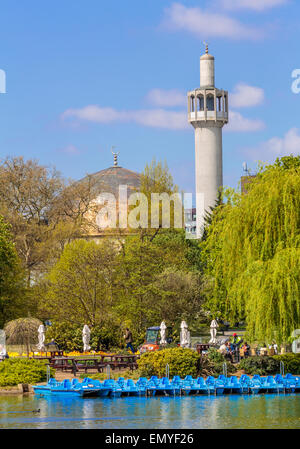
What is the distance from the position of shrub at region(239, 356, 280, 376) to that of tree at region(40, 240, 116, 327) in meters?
15.2

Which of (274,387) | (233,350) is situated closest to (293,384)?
(274,387)

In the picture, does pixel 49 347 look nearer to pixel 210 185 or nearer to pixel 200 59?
pixel 210 185

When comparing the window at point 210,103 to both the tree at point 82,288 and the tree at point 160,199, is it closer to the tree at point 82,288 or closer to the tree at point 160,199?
the tree at point 160,199

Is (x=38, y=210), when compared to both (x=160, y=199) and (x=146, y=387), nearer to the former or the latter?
(x=160, y=199)

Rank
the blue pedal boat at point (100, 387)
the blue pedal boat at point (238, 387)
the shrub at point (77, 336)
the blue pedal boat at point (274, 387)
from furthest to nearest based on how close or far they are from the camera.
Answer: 1. the shrub at point (77, 336)
2. the blue pedal boat at point (274, 387)
3. the blue pedal boat at point (238, 387)
4. the blue pedal boat at point (100, 387)

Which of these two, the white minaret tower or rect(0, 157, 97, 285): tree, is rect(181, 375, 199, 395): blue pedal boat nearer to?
rect(0, 157, 97, 285): tree

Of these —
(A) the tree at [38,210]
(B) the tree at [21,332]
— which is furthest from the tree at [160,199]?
(B) the tree at [21,332]

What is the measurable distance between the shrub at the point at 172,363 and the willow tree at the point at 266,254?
9.13 feet

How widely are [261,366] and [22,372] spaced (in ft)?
31.1

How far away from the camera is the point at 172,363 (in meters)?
37.3

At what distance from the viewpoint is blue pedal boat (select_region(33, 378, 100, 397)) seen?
3350 centimetres

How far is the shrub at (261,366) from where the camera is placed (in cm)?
3844

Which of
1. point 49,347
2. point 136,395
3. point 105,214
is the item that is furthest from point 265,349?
point 105,214

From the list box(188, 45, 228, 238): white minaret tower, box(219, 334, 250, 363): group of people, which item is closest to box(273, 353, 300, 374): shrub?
box(219, 334, 250, 363): group of people
